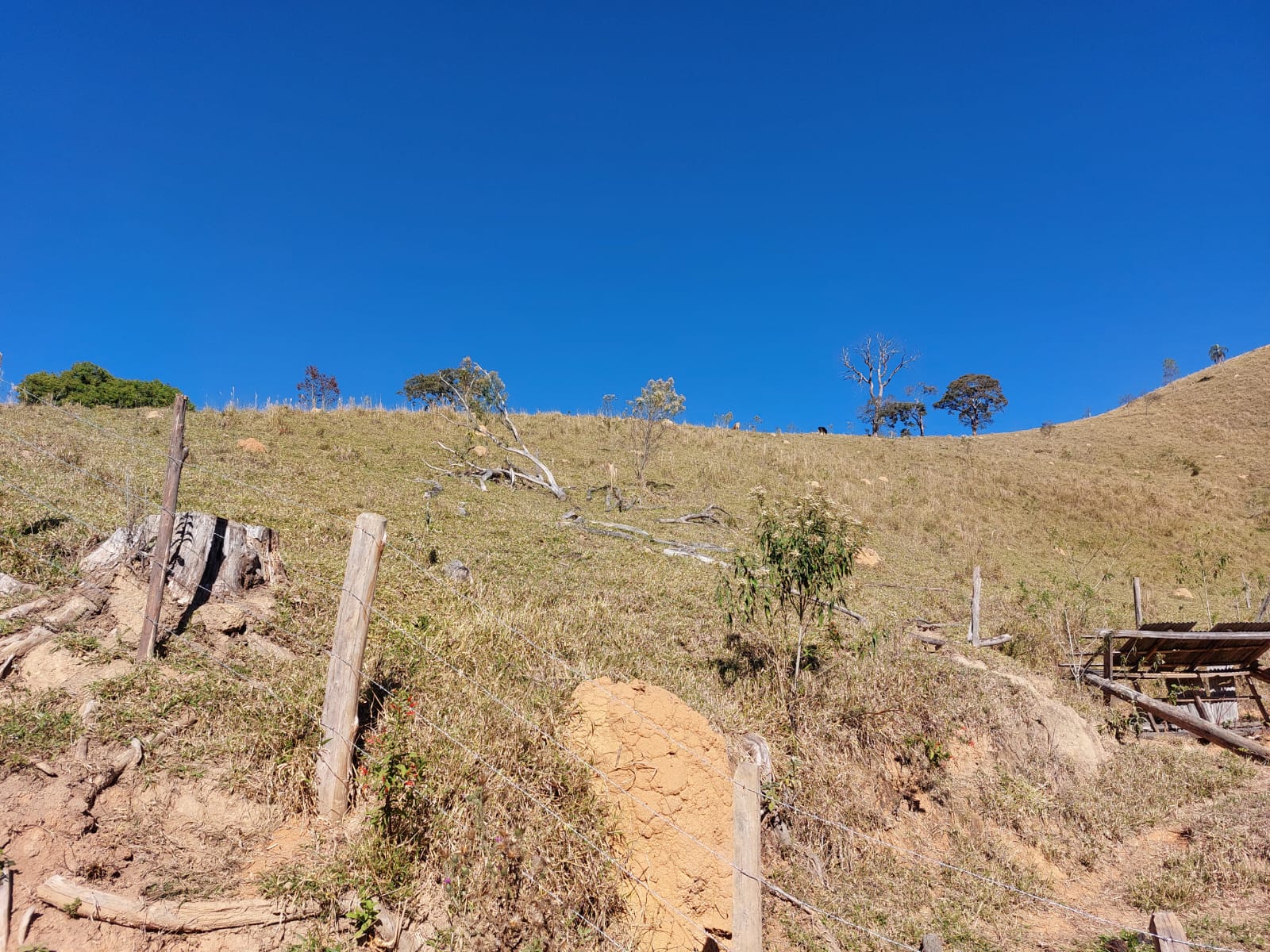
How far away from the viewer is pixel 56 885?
354cm

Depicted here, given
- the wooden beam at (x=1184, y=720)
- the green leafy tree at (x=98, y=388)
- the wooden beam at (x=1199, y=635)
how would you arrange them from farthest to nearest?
the green leafy tree at (x=98, y=388) < the wooden beam at (x=1199, y=635) < the wooden beam at (x=1184, y=720)

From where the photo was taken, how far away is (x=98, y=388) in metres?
31.2

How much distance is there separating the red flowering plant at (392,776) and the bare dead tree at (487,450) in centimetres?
1404

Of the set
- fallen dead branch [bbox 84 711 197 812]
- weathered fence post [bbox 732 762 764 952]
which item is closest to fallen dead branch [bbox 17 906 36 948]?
fallen dead branch [bbox 84 711 197 812]

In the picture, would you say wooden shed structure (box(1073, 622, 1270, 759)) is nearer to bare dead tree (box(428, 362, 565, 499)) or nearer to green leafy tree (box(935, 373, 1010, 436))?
bare dead tree (box(428, 362, 565, 499))

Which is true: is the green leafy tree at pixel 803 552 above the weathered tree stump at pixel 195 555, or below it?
above

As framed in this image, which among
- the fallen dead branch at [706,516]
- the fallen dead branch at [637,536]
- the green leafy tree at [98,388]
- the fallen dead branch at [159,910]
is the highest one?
the green leafy tree at [98,388]

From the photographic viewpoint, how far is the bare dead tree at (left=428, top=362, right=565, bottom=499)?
20.2m

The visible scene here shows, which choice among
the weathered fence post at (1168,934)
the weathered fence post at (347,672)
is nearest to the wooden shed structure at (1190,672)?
the weathered fence post at (1168,934)

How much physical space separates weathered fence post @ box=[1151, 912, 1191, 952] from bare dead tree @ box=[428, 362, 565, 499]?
17.0 m

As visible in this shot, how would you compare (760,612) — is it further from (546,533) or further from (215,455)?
(215,455)

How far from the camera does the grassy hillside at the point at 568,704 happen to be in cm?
462

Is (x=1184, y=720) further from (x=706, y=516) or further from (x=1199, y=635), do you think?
(x=706, y=516)

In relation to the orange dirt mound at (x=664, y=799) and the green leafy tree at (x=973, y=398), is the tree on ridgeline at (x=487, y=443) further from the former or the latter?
the green leafy tree at (x=973, y=398)
